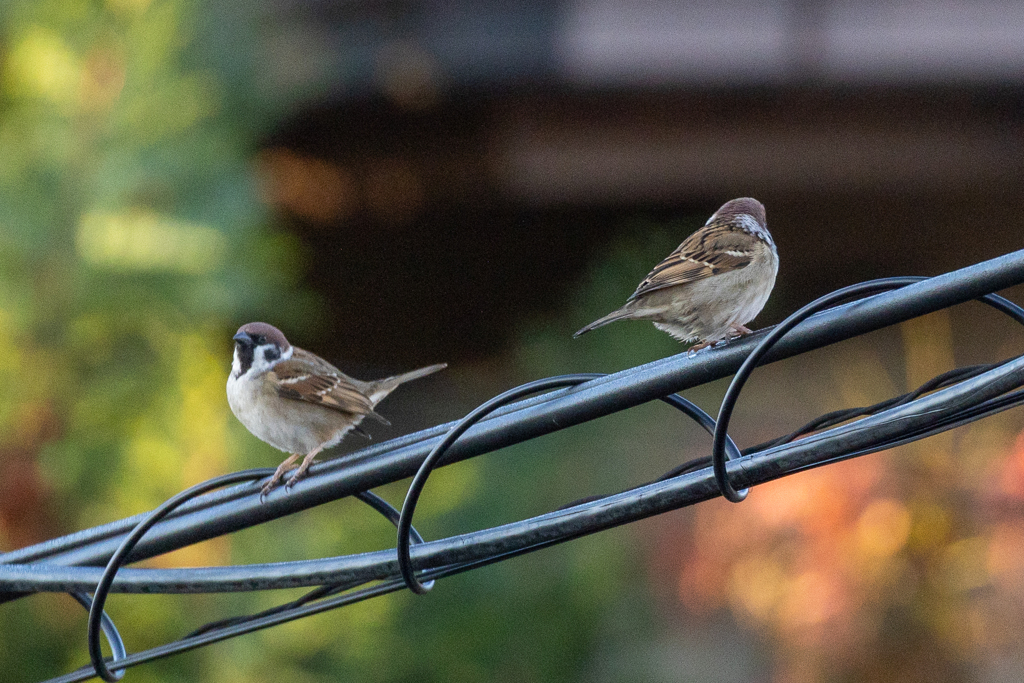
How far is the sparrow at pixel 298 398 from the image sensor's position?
2.59 metres

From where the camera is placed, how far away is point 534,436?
5.09ft

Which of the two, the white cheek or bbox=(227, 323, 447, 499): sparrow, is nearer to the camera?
bbox=(227, 323, 447, 499): sparrow

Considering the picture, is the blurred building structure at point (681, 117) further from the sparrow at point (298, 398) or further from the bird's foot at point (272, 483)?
the bird's foot at point (272, 483)

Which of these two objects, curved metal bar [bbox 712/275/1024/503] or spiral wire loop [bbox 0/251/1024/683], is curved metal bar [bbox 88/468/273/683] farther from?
curved metal bar [bbox 712/275/1024/503]

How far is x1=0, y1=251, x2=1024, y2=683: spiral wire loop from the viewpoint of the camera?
4.59ft

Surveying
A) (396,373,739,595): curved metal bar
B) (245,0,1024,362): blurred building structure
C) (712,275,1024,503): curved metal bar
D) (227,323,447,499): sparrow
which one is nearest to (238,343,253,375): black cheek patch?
(227,323,447,499): sparrow

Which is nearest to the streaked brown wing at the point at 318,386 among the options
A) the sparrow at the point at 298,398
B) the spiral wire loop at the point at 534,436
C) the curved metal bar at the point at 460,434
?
the sparrow at the point at 298,398

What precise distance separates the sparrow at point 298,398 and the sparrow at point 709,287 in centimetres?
65

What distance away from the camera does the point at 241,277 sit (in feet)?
13.8

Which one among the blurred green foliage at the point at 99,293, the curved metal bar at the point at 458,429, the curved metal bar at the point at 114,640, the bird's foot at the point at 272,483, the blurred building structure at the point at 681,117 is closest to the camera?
the curved metal bar at the point at 458,429

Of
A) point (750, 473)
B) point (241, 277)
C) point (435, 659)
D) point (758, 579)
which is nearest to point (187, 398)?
point (241, 277)

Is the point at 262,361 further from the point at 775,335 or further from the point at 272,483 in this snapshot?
the point at 775,335

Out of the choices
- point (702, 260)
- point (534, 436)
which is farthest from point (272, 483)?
point (702, 260)

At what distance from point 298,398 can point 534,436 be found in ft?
3.82
